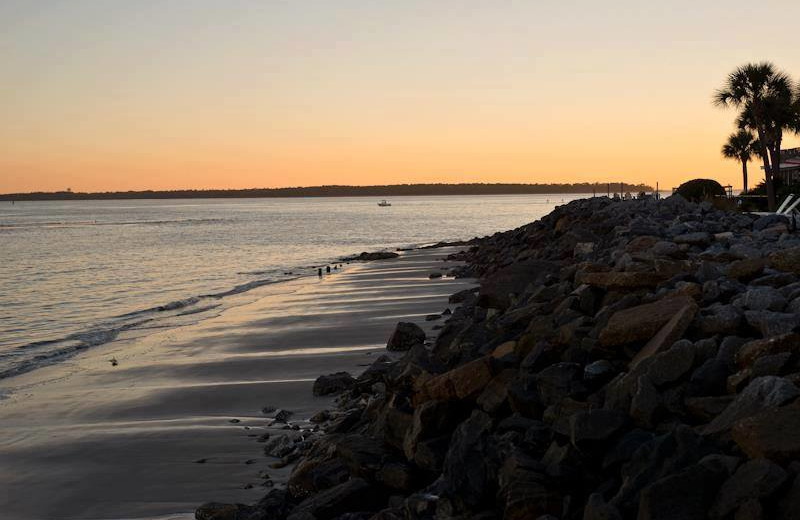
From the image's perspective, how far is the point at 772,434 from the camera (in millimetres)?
4434

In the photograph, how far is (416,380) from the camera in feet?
24.5

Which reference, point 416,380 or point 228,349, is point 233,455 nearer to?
point 416,380

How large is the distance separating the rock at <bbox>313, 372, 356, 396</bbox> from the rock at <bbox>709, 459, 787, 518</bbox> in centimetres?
694

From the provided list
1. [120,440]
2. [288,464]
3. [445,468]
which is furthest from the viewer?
[120,440]

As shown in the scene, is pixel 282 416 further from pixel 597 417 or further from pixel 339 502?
pixel 597 417

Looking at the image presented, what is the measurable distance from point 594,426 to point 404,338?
8427mm

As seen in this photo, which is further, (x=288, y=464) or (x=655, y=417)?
(x=288, y=464)

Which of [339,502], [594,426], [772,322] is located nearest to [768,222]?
[772,322]

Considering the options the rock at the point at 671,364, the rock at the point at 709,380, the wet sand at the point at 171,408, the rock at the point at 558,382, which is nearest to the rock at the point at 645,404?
the rock at the point at 671,364

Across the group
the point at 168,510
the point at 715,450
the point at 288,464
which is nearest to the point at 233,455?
the point at 288,464

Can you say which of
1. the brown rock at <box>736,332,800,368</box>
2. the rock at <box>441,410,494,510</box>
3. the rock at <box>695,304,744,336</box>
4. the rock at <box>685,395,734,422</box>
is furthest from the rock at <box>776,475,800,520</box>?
the rock at <box>695,304,744,336</box>

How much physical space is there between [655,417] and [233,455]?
476 cm

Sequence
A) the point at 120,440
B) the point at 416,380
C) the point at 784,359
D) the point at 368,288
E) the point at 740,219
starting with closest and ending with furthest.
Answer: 1. the point at 784,359
2. the point at 416,380
3. the point at 120,440
4. the point at 740,219
5. the point at 368,288

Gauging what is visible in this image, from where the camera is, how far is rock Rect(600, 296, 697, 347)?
21.4 feet
